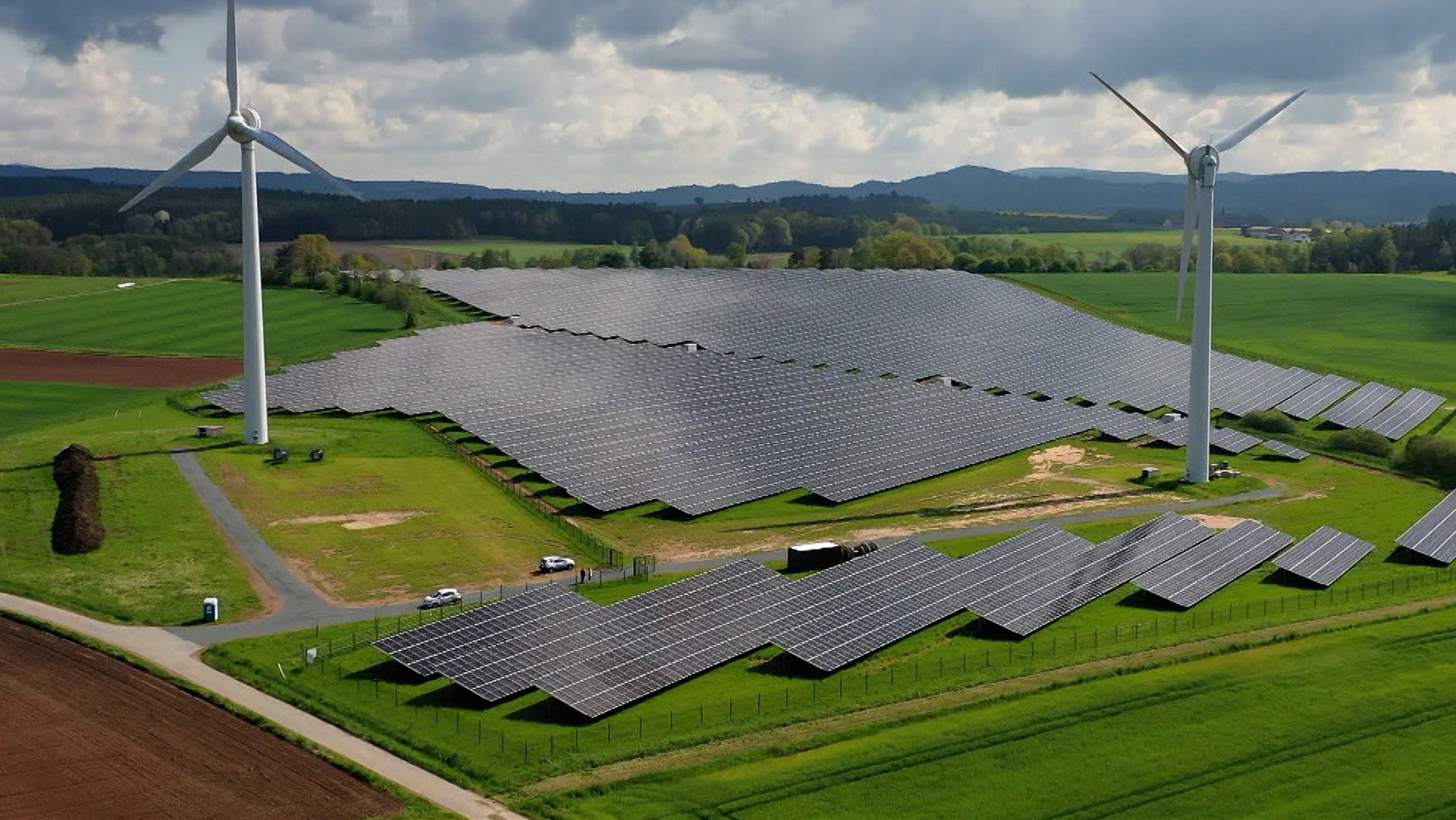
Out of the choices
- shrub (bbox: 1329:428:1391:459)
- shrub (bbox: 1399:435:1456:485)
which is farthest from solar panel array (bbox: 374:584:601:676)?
shrub (bbox: 1329:428:1391:459)

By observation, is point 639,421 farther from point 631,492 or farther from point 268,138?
point 268,138

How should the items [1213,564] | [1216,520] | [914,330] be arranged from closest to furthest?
1. [1213,564]
2. [1216,520]
3. [914,330]

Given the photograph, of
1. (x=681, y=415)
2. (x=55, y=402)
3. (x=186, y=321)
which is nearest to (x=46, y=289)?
(x=186, y=321)

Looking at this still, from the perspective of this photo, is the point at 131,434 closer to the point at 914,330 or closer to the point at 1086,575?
the point at 1086,575

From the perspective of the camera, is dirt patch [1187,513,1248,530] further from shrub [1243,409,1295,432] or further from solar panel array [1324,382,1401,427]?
solar panel array [1324,382,1401,427]

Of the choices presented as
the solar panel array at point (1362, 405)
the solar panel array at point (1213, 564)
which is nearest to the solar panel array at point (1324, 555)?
the solar panel array at point (1213, 564)

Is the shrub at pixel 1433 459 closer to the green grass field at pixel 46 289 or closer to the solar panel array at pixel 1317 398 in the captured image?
the solar panel array at pixel 1317 398
